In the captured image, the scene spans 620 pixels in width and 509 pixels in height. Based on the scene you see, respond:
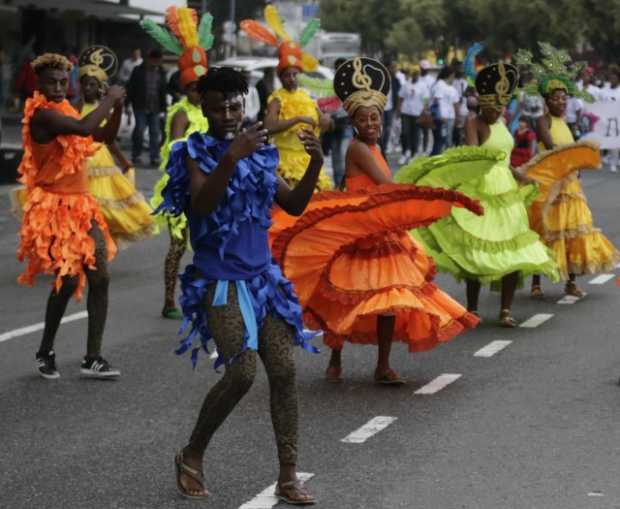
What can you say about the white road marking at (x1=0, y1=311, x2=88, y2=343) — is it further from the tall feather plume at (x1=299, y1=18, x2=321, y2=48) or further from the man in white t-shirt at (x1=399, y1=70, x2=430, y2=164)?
the man in white t-shirt at (x1=399, y1=70, x2=430, y2=164)

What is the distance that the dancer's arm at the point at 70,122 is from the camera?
30.7 feet

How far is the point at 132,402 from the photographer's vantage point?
9.38 metres

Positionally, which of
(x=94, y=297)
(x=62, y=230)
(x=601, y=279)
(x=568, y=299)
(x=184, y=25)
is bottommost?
(x=601, y=279)

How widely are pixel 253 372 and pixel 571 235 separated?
276 inches

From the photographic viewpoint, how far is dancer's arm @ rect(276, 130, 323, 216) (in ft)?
22.6

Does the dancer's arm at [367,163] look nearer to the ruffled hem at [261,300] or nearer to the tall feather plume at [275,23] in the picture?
the ruffled hem at [261,300]

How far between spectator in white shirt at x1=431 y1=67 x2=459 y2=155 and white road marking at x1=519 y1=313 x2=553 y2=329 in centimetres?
1918

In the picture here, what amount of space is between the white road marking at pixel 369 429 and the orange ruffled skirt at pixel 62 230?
211 centimetres

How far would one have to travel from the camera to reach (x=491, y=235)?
12008 mm

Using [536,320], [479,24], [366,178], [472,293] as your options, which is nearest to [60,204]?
[366,178]

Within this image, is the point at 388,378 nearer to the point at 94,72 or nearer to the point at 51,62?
the point at 51,62

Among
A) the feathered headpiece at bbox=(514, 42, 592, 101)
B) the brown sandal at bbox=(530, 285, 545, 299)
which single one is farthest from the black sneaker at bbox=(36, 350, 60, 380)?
the feathered headpiece at bbox=(514, 42, 592, 101)

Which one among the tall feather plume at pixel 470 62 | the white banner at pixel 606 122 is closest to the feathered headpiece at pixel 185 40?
the tall feather plume at pixel 470 62

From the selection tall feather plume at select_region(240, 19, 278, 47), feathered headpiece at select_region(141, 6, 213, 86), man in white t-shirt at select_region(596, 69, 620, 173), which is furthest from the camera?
man in white t-shirt at select_region(596, 69, 620, 173)
